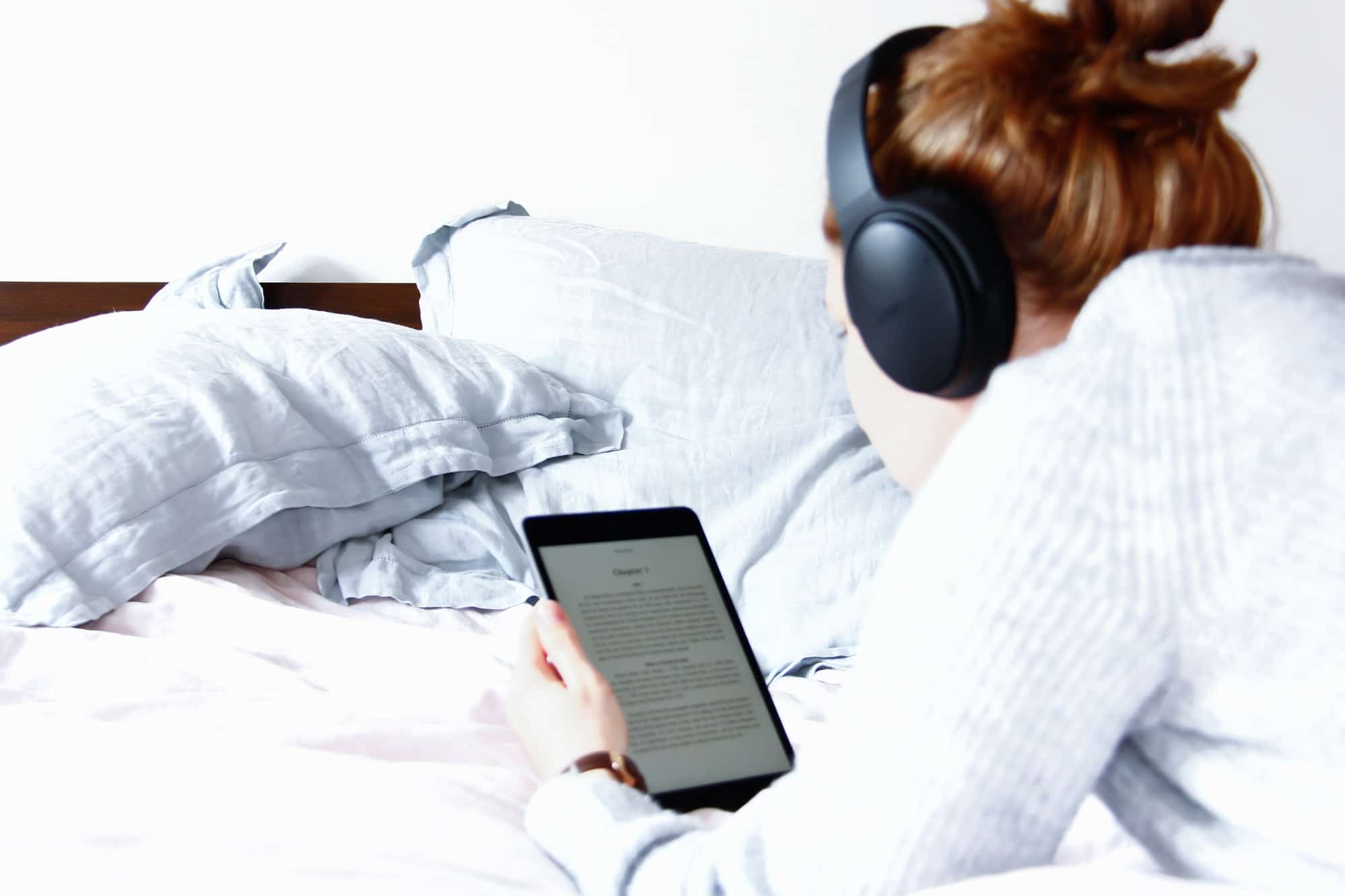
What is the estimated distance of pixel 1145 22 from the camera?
1.65ft

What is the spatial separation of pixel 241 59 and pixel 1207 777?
5.54ft

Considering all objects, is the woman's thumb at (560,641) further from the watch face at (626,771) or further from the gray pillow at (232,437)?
the gray pillow at (232,437)

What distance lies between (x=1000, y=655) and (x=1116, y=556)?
0.06m

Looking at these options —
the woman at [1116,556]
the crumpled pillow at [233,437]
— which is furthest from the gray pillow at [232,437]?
the woman at [1116,556]

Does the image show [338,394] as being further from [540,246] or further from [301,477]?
[540,246]

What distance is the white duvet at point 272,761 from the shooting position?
1.79 ft

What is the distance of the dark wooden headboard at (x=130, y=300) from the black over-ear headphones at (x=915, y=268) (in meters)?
1.32

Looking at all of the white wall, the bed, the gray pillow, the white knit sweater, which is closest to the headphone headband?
the white knit sweater

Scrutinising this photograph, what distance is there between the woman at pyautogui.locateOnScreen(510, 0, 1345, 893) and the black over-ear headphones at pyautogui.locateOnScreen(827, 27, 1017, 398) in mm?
23

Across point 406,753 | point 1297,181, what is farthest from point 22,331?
point 1297,181

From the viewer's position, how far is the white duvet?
547mm

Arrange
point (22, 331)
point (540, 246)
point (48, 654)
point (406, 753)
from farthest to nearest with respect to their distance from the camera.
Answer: point (22, 331) < point (540, 246) < point (48, 654) < point (406, 753)

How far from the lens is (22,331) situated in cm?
165

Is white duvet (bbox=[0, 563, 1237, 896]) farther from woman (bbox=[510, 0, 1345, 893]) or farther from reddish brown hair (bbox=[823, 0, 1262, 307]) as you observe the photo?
reddish brown hair (bbox=[823, 0, 1262, 307])
